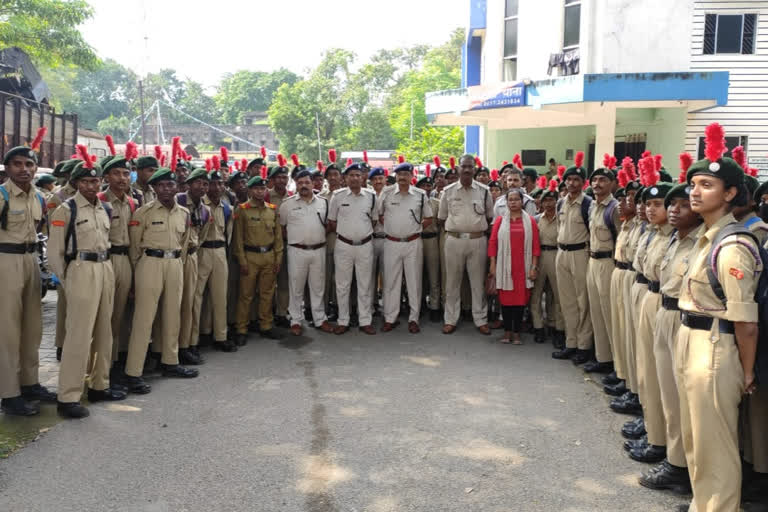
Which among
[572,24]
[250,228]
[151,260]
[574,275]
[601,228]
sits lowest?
[574,275]

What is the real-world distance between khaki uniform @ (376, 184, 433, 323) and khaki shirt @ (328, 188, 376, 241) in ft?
0.59

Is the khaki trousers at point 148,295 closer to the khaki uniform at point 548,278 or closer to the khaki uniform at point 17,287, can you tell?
the khaki uniform at point 17,287

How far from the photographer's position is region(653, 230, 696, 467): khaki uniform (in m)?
3.65

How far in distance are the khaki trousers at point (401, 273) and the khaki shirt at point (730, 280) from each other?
15.5ft

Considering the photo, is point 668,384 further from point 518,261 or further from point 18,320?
point 18,320

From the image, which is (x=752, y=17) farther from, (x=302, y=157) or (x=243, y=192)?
(x=302, y=157)

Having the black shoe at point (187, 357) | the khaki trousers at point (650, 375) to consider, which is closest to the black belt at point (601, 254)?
the khaki trousers at point (650, 375)

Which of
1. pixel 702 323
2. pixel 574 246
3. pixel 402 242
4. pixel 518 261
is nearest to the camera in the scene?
pixel 702 323

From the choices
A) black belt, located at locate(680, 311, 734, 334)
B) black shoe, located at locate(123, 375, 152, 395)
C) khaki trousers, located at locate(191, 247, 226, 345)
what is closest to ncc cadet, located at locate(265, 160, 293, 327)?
khaki trousers, located at locate(191, 247, 226, 345)

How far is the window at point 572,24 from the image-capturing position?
51.4 feet

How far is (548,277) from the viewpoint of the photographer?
23.1ft

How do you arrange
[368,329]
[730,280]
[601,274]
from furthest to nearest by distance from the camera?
[368,329] → [601,274] → [730,280]

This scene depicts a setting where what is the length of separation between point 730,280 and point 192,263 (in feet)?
15.3

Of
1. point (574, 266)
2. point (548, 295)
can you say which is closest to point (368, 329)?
point (548, 295)
